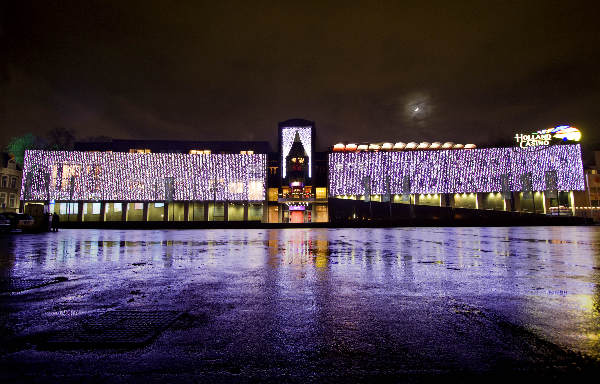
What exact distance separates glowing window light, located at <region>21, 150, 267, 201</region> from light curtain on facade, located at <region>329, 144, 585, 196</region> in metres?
20.1

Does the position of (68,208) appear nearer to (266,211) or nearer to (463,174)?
(266,211)

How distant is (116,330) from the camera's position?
3.17m

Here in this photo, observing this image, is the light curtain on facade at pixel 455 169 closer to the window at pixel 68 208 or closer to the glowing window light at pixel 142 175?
the glowing window light at pixel 142 175

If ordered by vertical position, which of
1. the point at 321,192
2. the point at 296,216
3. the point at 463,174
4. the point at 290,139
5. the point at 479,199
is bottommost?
the point at 296,216

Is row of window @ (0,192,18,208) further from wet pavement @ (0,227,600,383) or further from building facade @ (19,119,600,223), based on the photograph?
wet pavement @ (0,227,600,383)

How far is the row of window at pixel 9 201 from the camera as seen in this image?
2296 inches

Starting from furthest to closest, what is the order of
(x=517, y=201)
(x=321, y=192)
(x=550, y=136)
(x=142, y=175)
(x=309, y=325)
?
(x=550, y=136), (x=321, y=192), (x=517, y=201), (x=142, y=175), (x=309, y=325)

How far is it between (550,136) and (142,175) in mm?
91400

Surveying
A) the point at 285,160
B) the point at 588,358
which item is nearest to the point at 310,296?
the point at 588,358

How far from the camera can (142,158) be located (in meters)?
63.4

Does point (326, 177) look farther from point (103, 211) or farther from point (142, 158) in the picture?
point (103, 211)

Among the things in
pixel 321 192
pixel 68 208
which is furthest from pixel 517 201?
pixel 68 208

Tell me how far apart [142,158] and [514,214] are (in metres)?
66.4

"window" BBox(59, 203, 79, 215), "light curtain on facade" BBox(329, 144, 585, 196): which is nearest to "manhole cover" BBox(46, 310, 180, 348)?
"light curtain on facade" BBox(329, 144, 585, 196)
